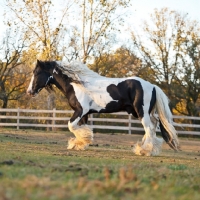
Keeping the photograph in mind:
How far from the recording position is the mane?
502 inches

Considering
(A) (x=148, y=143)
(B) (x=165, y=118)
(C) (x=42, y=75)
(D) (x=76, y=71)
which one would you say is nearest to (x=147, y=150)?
(A) (x=148, y=143)

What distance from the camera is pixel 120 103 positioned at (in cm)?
1245

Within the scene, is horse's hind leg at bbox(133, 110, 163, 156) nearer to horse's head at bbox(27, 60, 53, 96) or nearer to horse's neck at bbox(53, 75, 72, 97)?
horse's neck at bbox(53, 75, 72, 97)

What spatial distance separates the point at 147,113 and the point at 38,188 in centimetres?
826

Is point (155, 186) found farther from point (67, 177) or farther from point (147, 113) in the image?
point (147, 113)

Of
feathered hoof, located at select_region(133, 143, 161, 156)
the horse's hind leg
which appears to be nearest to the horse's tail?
the horse's hind leg

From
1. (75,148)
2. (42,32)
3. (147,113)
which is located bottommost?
(75,148)

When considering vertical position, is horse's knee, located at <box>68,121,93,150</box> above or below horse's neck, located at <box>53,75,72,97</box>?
below

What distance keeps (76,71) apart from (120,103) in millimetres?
1405

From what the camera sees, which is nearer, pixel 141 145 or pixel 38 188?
pixel 38 188

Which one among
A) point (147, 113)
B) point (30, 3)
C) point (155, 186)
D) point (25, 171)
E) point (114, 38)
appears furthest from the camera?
point (114, 38)

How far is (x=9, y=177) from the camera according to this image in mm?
5316

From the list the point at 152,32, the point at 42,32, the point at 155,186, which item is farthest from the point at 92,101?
the point at 152,32

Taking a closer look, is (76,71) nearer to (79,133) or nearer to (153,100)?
(79,133)
